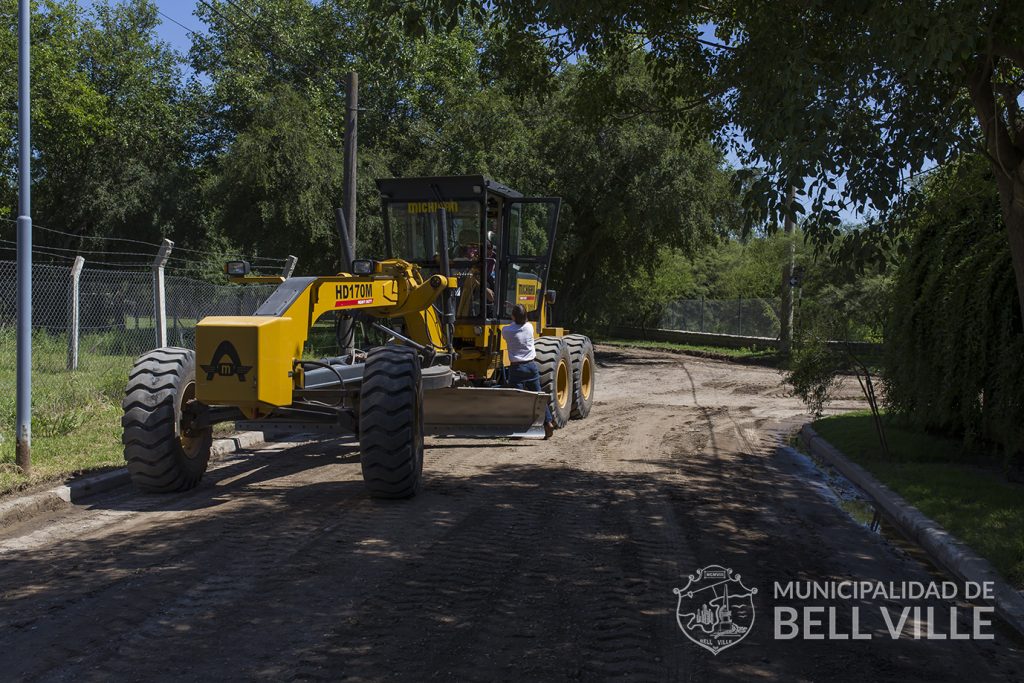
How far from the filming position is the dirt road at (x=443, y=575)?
14.5 ft

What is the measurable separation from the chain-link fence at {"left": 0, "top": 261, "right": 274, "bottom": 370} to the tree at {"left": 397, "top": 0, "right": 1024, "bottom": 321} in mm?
7249

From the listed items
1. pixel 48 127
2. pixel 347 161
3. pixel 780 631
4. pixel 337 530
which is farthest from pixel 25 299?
pixel 48 127

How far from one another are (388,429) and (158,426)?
191 cm

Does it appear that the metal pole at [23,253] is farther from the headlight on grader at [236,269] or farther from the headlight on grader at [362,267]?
the headlight on grader at [362,267]

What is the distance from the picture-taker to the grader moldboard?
297 inches

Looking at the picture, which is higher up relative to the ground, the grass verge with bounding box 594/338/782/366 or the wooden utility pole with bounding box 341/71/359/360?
the wooden utility pole with bounding box 341/71/359/360

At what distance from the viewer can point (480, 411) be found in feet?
34.1

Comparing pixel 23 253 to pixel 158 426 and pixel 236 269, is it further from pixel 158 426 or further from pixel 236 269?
pixel 158 426

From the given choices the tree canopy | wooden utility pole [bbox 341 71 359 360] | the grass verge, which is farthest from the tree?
the grass verge

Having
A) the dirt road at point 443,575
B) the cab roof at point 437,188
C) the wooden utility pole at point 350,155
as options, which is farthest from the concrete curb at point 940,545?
the wooden utility pole at point 350,155

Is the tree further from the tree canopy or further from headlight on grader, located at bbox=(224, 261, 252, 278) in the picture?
the tree canopy

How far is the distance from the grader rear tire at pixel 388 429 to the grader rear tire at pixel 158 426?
1.56m

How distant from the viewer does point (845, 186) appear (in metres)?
6.78

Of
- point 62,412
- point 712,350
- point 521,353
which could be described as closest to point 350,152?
point 521,353
